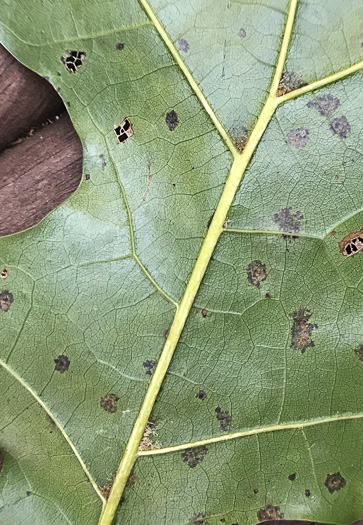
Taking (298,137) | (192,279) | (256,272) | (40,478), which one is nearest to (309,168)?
(298,137)

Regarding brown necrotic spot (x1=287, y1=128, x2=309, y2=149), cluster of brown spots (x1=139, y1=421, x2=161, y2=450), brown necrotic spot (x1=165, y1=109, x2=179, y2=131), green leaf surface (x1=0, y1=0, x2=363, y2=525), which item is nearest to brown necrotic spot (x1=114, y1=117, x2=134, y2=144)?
green leaf surface (x1=0, y1=0, x2=363, y2=525)

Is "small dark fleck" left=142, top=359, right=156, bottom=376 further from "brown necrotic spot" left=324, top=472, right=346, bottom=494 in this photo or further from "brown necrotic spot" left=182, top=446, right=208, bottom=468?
"brown necrotic spot" left=324, top=472, right=346, bottom=494

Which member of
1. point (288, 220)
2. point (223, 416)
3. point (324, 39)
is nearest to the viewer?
point (324, 39)

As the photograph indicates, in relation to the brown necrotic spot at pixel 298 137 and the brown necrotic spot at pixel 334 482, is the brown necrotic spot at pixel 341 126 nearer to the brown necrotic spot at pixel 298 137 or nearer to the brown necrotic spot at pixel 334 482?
the brown necrotic spot at pixel 298 137

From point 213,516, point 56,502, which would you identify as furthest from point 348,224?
point 56,502

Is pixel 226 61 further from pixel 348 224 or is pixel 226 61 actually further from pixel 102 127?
pixel 348 224

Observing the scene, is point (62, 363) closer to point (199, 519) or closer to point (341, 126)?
point (199, 519)
